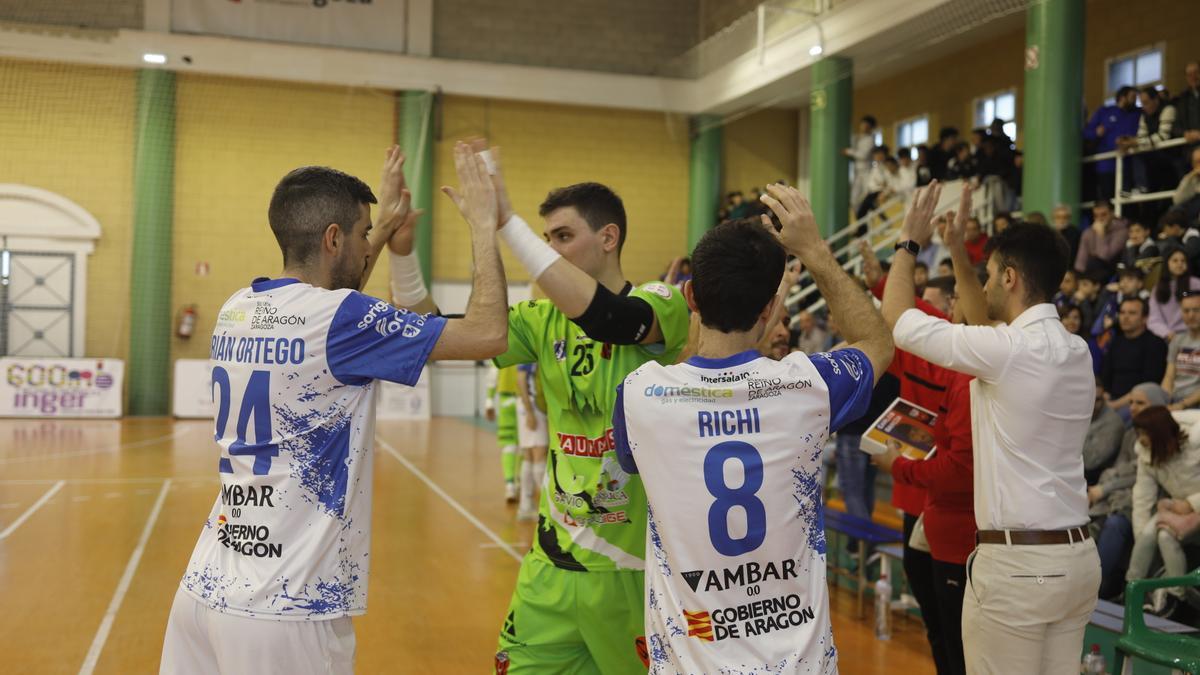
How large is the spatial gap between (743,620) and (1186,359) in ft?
27.1

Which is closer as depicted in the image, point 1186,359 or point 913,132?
point 1186,359

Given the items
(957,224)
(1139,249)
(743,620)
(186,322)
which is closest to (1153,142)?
(1139,249)

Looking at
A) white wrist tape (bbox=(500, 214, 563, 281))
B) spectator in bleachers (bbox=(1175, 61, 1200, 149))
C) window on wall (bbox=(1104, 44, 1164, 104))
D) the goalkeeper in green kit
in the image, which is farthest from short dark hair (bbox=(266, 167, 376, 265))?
window on wall (bbox=(1104, 44, 1164, 104))

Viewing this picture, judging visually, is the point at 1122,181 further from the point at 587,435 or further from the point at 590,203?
the point at 587,435

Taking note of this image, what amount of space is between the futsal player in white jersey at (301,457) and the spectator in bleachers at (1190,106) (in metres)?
11.5

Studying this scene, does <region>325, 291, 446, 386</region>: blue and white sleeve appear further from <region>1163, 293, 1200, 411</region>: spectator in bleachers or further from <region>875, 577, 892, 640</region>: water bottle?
<region>1163, 293, 1200, 411</region>: spectator in bleachers

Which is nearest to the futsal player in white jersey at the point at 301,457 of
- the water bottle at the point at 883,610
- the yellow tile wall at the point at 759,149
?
the water bottle at the point at 883,610

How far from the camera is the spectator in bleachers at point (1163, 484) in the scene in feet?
21.2

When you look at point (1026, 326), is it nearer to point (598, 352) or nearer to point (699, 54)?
point (598, 352)

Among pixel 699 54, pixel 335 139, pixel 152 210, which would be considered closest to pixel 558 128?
pixel 699 54

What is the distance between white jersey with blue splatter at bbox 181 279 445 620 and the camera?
2521 mm

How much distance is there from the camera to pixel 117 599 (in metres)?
6.91

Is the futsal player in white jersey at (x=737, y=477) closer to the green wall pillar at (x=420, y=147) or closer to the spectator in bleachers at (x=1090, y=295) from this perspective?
the spectator in bleachers at (x=1090, y=295)

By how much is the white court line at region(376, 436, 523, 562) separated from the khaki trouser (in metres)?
5.41
